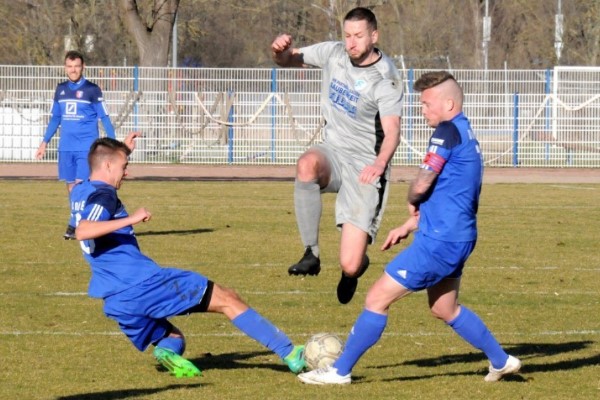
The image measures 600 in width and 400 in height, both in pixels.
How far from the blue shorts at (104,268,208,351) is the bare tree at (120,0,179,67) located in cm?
2869

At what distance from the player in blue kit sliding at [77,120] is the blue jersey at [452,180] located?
8.79 meters

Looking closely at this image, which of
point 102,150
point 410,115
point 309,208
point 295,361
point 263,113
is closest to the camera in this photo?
point 102,150

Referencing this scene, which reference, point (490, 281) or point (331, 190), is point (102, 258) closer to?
point (331, 190)

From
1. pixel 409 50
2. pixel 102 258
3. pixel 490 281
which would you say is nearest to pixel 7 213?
pixel 490 281

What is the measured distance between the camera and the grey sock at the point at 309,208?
28.3ft

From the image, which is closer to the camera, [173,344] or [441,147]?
[441,147]

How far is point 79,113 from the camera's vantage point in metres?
15.3

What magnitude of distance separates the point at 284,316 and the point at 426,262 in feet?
9.87

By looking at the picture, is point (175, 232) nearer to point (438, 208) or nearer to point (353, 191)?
point (353, 191)

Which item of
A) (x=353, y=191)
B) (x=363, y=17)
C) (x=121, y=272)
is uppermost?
(x=363, y=17)

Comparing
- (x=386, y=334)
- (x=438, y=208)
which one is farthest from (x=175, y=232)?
(x=438, y=208)

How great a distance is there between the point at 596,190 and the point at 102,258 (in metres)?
17.9

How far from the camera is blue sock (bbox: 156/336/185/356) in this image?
7391mm

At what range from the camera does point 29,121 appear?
2956cm
